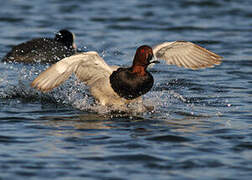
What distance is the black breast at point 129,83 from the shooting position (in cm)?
802

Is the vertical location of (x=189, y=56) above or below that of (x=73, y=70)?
above

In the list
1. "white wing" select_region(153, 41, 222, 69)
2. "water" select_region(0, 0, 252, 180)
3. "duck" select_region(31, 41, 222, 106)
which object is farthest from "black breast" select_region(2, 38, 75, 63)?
"white wing" select_region(153, 41, 222, 69)

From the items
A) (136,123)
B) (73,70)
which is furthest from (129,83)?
(73,70)

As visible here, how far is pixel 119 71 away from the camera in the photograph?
8242 mm

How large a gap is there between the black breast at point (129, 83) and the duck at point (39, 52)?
13.6 feet

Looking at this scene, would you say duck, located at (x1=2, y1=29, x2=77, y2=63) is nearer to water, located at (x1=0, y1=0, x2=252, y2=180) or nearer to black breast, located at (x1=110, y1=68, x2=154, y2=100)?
water, located at (x1=0, y1=0, x2=252, y2=180)

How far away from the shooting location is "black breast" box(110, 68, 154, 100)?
8016 millimetres

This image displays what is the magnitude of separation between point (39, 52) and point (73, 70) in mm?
4200

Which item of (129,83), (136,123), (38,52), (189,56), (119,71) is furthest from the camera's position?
(38,52)

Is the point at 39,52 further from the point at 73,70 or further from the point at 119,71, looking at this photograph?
the point at 119,71

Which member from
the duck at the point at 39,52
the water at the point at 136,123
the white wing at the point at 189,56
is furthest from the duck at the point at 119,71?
the duck at the point at 39,52

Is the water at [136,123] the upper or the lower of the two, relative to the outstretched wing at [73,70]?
lower

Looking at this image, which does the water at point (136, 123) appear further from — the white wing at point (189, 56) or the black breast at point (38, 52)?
the white wing at point (189, 56)

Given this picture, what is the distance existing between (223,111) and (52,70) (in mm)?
2685
